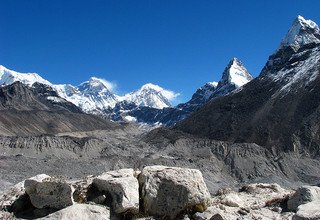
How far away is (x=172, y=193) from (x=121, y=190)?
129 centimetres

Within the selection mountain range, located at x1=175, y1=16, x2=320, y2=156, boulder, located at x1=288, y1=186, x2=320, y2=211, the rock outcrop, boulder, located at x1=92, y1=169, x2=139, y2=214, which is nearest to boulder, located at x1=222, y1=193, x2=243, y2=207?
the rock outcrop

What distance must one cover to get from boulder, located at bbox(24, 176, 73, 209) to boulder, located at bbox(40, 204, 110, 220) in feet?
0.74

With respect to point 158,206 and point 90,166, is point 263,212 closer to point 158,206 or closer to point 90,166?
point 158,206

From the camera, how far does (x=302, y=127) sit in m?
154

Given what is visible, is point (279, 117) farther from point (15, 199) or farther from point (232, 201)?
point (15, 199)

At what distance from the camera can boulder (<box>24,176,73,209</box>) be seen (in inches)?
458

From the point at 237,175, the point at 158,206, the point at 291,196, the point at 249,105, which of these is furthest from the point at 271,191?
the point at 249,105

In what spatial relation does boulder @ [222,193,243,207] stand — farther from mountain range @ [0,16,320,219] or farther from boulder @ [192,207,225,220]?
mountain range @ [0,16,320,219]

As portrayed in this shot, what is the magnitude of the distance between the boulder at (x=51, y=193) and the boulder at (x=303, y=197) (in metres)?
5.72

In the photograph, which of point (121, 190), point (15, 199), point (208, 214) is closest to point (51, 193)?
point (15, 199)

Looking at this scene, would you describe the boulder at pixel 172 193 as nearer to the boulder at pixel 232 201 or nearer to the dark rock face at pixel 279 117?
the boulder at pixel 232 201

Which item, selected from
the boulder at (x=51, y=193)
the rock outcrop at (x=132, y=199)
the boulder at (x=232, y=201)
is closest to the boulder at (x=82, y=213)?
the rock outcrop at (x=132, y=199)

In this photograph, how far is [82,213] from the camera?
11500 millimetres

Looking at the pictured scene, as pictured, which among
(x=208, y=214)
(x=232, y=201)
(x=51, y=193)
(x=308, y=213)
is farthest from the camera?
(x=232, y=201)
